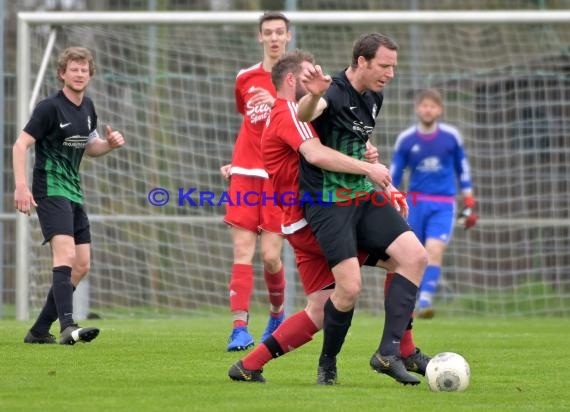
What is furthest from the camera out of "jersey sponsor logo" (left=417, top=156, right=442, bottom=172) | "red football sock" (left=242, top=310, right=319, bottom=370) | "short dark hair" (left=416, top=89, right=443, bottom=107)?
"jersey sponsor logo" (left=417, top=156, right=442, bottom=172)

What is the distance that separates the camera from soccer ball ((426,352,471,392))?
6.41 meters

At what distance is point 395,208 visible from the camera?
689 centimetres

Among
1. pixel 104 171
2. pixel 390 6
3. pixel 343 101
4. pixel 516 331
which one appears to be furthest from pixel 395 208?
pixel 390 6

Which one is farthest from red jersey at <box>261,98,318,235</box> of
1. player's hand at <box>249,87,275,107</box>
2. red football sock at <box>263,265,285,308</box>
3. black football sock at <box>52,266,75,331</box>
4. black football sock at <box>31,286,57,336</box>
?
black football sock at <box>31,286,57,336</box>

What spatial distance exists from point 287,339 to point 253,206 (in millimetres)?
2576

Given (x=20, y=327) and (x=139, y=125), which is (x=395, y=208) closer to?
(x=20, y=327)

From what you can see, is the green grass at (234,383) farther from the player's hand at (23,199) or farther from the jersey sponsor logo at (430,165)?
the jersey sponsor logo at (430,165)

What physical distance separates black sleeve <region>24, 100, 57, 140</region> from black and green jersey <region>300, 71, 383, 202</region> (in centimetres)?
263

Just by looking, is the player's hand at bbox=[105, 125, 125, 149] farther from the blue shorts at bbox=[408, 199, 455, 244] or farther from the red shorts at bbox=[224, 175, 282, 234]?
the blue shorts at bbox=[408, 199, 455, 244]

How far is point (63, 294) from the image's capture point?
340 inches

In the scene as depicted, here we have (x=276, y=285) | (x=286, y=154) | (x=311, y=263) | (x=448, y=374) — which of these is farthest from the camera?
(x=276, y=285)

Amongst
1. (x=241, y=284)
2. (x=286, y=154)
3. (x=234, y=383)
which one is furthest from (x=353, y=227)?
(x=241, y=284)

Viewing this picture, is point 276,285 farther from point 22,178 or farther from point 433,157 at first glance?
point 433,157

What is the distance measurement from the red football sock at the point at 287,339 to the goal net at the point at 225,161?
718 cm
